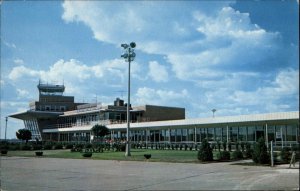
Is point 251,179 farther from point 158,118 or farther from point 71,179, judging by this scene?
point 158,118

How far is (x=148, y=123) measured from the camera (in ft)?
160

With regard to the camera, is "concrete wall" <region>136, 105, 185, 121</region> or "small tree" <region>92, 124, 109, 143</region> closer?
"small tree" <region>92, 124, 109, 143</region>

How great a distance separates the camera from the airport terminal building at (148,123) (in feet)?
120

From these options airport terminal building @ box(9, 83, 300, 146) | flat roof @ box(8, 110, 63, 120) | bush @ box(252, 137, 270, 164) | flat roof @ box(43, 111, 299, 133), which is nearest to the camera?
bush @ box(252, 137, 270, 164)

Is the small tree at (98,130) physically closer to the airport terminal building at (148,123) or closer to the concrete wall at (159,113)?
the airport terminal building at (148,123)

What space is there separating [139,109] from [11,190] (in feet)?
175

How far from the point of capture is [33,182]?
1386 cm

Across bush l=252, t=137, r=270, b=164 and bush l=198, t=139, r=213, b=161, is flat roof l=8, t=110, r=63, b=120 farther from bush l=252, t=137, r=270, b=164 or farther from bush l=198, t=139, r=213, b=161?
bush l=252, t=137, r=270, b=164

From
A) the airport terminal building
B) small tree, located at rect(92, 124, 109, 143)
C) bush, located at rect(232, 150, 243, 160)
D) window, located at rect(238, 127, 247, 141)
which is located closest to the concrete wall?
the airport terminal building

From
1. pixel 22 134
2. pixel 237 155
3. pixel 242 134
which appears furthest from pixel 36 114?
pixel 237 155

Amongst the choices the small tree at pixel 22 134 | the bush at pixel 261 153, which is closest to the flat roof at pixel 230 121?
the bush at pixel 261 153

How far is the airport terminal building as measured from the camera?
36719 millimetres

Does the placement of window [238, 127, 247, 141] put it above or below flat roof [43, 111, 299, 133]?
below

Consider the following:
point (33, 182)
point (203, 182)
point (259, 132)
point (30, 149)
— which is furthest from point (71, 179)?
point (30, 149)
